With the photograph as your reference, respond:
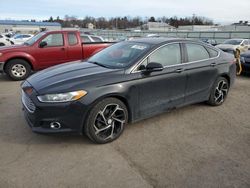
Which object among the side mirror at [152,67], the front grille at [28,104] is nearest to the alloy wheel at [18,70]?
the front grille at [28,104]

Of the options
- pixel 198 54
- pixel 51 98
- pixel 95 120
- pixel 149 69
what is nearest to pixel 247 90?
pixel 198 54

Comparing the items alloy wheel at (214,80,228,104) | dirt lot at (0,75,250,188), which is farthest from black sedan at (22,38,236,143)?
dirt lot at (0,75,250,188)

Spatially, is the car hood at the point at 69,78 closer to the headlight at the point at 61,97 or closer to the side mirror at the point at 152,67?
the headlight at the point at 61,97

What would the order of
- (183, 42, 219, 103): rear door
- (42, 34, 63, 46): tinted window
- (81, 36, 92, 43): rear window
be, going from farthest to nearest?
1. (81, 36, 92, 43): rear window
2. (42, 34, 63, 46): tinted window
3. (183, 42, 219, 103): rear door

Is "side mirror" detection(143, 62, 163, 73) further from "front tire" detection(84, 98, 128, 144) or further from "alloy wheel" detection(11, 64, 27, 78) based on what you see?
"alloy wheel" detection(11, 64, 27, 78)

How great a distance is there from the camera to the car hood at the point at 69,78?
332cm

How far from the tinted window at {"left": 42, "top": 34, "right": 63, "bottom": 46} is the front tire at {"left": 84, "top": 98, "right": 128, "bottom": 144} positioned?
5.59 metres

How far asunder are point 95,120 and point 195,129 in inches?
71.9

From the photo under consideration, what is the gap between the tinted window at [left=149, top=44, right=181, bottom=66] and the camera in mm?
4055

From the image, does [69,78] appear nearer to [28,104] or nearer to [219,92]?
[28,104]

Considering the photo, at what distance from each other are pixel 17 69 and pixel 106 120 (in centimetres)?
563

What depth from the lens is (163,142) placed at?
366 centimetres

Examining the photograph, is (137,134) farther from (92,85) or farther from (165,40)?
(165,40)

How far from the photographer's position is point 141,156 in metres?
3.27
